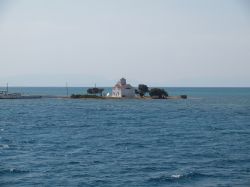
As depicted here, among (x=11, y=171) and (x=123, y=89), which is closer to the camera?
(x=11, y=171)

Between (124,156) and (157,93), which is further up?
(157,93)

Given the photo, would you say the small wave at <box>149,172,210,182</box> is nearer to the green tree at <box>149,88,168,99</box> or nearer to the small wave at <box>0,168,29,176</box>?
the small wave at <box>0,168,29,176</box>

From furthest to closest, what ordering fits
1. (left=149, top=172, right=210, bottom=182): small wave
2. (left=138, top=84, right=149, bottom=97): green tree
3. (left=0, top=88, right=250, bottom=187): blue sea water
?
(left=138, top=84, right=149, bottom=97): green tree
(left=0, top=88, right=250, bottom=187): blue sea water
(left=149, top=172, right=210, bottom=182): small wave

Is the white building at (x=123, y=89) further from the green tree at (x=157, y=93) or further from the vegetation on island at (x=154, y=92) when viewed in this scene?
the green tree at (x=157, y=93)

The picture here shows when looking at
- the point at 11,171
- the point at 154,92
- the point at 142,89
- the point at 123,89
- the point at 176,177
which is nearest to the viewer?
the point at 176,177

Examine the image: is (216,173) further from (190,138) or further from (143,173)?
→ (190,138)

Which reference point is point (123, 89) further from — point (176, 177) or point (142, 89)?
point (176, 177)

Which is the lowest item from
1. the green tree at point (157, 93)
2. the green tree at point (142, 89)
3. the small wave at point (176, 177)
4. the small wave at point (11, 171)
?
the small wave at point (176, 177)

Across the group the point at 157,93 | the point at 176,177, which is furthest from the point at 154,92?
the point at 176,177

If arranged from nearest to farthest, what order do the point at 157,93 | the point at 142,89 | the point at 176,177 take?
the point at 176,177, the point at 157,93, the point at 142,89

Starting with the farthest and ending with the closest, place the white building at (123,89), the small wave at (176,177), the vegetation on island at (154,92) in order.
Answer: the vegetation on island at (154,92)
the white building at (123,89)
the small wave at (176,177)

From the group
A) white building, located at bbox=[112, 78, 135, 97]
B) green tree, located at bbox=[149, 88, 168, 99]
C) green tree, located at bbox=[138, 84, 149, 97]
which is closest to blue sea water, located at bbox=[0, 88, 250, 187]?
white building, located at bbox=[112, 78, 135, 97]

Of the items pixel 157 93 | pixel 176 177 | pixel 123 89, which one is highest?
pixel 123 89

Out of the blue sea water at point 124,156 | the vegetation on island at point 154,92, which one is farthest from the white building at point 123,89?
the blue sea water at point 124,156
